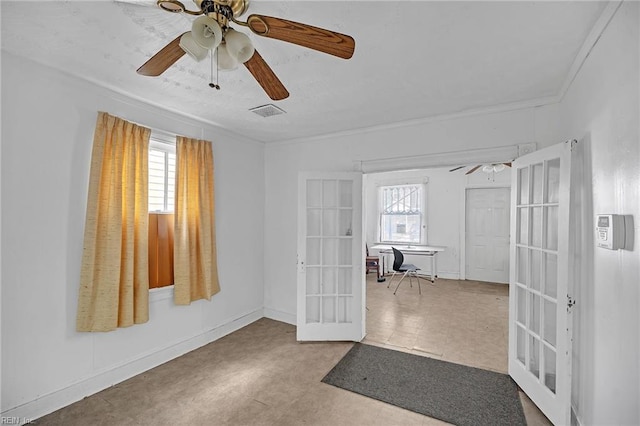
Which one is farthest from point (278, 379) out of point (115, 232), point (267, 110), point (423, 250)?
point (423, 250)

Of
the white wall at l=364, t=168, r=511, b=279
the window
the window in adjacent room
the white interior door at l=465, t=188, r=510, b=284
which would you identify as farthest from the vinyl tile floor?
the window

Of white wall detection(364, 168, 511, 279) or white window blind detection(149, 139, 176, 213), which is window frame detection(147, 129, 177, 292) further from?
white wall detection(364, 168, 511, 279)

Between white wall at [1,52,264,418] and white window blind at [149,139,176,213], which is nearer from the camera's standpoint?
white wall at [1,52,264,418]

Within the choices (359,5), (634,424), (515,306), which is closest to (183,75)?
(359,5)

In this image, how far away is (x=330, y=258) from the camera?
357 centimetres

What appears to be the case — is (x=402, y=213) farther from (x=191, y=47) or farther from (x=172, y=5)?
(x=172, y=5)

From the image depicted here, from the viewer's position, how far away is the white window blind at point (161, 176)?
2.91 m

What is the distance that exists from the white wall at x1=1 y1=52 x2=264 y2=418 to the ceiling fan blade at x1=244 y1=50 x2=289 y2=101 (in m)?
1.65

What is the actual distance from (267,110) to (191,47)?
5.64 ft

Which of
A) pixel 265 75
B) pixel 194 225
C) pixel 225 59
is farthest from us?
pixel 194 225

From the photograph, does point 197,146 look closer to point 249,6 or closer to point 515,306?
point 249,6

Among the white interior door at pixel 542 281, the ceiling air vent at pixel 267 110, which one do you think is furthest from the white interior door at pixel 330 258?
the white interior door at pixel 542 281

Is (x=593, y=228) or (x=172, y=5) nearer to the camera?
(x=172, y=5)

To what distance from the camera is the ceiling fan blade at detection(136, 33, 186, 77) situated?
4.69ft
